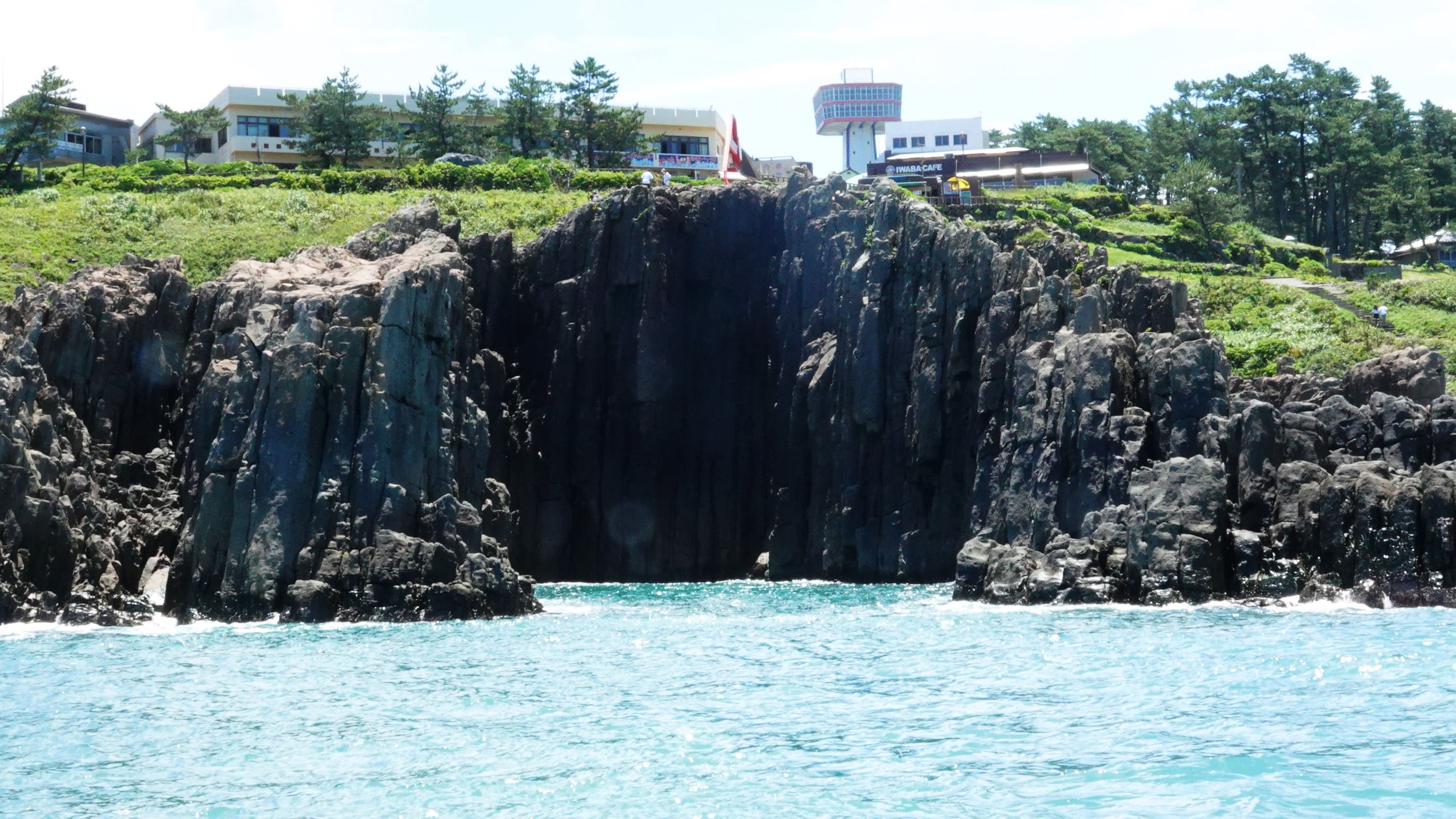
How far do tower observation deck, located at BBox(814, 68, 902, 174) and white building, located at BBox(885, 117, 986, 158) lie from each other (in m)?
1.98

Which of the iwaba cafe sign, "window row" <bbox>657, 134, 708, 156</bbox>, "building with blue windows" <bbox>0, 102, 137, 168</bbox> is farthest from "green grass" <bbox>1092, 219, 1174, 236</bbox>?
"building with blue windows" <bbox>0, 102, 137, 168</bbox>

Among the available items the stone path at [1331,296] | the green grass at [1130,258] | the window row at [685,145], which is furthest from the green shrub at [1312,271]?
the window row at [685,145]

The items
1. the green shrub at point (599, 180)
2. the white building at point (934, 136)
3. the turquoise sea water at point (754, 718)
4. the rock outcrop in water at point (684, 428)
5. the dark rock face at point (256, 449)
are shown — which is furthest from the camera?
the white building at point (934, 136)

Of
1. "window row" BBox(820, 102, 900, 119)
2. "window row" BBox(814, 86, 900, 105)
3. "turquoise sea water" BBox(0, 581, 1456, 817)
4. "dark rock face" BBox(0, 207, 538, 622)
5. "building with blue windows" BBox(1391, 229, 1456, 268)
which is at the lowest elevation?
"turquoise sea water" BBox(0, 581, 1456, 817)

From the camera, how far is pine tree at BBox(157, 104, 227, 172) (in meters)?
112

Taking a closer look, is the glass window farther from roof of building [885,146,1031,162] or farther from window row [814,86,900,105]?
window row [814,86,900,105]

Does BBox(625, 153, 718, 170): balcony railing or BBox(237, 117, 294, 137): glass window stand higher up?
BBox(237, 117, 294, 137): glass window

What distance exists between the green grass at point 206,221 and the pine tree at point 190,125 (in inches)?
755

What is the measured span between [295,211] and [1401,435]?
60702 mm

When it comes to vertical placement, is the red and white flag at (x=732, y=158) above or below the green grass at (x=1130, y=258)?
above

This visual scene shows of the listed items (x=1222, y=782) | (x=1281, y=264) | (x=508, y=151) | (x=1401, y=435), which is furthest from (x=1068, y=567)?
(x=508, y=151)

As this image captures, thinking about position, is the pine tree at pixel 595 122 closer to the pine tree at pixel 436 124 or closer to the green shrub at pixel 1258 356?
the pine tree at pixel 436 124

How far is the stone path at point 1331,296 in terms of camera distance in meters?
81.9

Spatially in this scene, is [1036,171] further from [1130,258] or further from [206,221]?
[206,221]
